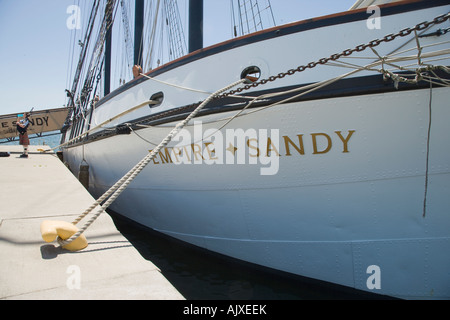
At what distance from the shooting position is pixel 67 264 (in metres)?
2.18

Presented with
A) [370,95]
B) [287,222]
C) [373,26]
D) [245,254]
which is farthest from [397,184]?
[245,254]

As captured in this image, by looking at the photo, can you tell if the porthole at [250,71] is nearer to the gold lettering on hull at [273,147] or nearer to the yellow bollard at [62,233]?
the gold lettering on hull at [273,147]

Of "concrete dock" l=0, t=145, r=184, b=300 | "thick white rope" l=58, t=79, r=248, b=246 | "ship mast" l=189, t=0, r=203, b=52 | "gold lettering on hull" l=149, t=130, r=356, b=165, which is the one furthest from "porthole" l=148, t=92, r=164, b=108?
"ship mast" l=189, t=0, r=203, b=52

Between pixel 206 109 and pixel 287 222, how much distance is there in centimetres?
154

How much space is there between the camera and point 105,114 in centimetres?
553

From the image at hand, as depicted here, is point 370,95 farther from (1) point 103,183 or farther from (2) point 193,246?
(1) point 103,183

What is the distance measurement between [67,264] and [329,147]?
2.42m

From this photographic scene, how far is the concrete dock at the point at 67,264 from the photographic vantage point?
5.98ft

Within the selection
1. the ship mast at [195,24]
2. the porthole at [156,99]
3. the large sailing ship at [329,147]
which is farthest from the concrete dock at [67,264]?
the ship mast at [195,24]

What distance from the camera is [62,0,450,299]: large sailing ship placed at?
2.54 metres

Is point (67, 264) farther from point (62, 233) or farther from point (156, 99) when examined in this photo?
point (156, 99)

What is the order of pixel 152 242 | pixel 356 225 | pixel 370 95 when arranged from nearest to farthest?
pixel 370 95 < pixel 356 225 < pixel 152 242

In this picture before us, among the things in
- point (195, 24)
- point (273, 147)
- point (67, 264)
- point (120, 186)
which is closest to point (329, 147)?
point (273, 147)

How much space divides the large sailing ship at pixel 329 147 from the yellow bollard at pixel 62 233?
791mm
